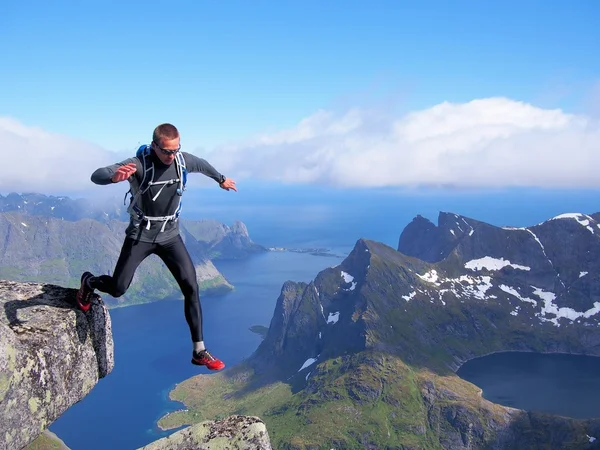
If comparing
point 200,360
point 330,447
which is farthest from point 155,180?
point 330,447

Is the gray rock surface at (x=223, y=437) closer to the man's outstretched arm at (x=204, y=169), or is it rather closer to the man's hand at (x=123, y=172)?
the man's hand at (x=123, y=172)

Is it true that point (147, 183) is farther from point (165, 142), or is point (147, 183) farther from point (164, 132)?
point (164, 132)

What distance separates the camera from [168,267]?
46.2 feet

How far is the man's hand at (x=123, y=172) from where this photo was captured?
1159 centimetres

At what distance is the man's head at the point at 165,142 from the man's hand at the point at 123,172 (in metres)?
0.92

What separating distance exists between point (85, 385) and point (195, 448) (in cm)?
362

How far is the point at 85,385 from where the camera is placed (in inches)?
492

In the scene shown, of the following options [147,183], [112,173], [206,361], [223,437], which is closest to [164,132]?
[147,183]

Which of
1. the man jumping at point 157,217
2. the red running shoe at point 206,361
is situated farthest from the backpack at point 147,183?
the red running shoe at point 206,361

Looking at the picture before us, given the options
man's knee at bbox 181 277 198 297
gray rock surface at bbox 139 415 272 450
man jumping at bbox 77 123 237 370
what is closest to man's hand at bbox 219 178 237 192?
man jumping at bbox 77 123 237 370

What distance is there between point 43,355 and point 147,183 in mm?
5021

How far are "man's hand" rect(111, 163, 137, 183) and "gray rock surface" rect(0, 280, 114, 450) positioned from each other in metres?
3.77

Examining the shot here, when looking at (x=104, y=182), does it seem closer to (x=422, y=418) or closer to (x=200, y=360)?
(x=200, y=360)

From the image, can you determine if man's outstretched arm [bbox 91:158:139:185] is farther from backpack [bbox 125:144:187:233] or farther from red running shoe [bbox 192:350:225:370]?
red running shoe [bbox 192:350:225:370]
